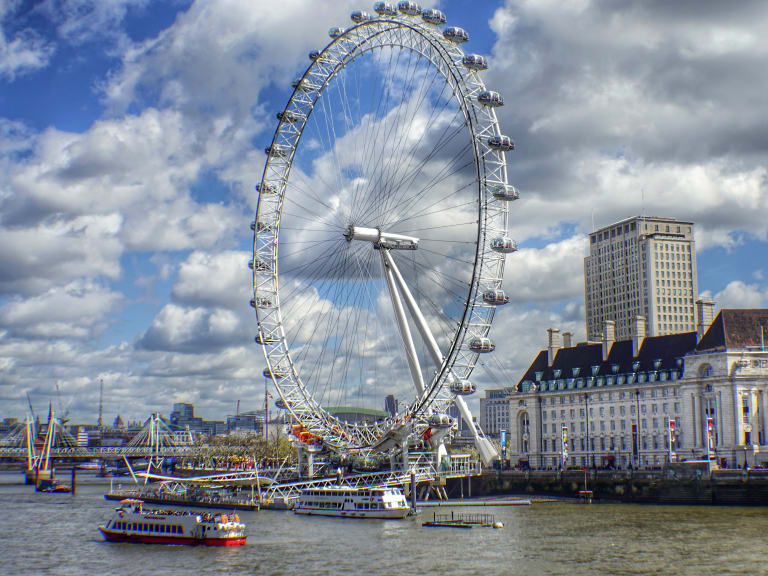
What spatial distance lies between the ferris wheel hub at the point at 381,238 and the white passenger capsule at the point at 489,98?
13567 mm

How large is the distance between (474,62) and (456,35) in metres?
2.98

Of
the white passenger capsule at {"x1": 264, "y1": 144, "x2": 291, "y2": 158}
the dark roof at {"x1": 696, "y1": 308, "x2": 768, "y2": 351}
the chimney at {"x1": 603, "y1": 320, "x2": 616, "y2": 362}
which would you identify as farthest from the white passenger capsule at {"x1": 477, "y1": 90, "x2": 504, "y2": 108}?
the chimney at {"x1": 603, "y1": 320, "x2": 616, "y2": 362}

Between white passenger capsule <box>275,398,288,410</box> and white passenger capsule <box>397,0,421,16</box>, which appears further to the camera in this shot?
white passenger capsule <box>275,398,288,410</box>

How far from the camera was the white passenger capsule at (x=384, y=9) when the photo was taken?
77562 mm

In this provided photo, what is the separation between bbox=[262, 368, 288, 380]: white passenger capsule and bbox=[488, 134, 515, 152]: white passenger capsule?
34627mm

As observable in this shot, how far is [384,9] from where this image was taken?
77.6m

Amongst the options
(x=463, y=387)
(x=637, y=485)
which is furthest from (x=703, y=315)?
(x=463, y=387)

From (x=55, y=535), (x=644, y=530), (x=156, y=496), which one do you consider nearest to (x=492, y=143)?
(x=644, y=530)

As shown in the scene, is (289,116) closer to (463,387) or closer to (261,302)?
(261,302)

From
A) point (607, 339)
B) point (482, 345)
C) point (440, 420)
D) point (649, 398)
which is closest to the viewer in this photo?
point (482, 345)

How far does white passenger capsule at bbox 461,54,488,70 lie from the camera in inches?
2904

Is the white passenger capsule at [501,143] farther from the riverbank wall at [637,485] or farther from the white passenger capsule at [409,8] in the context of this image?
the riverbank wall at [637,485]

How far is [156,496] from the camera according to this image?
99.6m

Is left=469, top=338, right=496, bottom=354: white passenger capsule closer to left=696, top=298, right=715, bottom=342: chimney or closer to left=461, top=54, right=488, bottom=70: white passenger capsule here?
left=461, top=54, right=488, bottom=70: white passenger capsule
